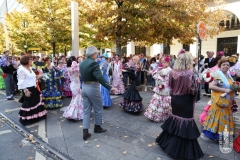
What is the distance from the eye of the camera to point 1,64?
302 inches

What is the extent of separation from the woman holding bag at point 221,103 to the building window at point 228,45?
15.7m

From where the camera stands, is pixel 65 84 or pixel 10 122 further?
pixel 65 84

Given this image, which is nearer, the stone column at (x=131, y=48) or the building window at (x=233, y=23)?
the building window at (x=233, y=23)

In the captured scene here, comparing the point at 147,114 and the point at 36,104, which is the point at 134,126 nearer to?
the point at 147,114

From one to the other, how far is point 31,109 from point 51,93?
1.41 metres

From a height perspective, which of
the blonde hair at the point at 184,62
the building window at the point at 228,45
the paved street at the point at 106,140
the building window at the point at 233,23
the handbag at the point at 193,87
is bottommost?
the paved street at the point at 106,140

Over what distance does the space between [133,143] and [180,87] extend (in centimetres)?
161

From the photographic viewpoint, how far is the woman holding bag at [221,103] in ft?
11.8

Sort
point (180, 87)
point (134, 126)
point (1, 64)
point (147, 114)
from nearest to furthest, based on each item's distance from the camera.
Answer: point (180, 87)
point (134, 126)
point (147, 114)
point (1, 64)

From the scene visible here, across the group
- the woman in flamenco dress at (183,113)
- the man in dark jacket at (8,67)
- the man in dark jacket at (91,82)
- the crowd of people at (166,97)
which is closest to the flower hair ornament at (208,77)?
the crowd of people at (166,97)

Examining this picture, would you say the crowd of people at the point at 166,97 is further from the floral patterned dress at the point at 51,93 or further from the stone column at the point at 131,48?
the stone column at the point at 131,48

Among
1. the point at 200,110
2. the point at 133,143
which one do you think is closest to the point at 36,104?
the point at 133,143

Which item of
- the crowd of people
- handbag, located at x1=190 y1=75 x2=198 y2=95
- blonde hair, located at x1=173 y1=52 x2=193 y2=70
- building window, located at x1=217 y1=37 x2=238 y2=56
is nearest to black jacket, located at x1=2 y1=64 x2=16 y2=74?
the crowd of people

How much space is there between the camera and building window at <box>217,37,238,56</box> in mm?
16766
